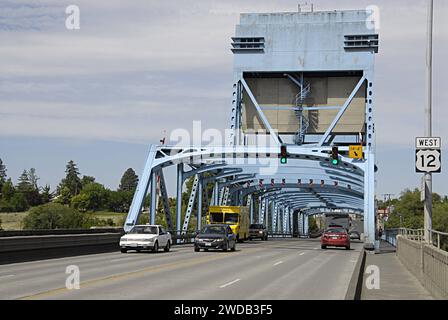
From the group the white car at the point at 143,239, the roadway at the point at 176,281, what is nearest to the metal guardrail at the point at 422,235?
the roadway at the point at 176,281

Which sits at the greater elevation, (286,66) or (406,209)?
(286,66)

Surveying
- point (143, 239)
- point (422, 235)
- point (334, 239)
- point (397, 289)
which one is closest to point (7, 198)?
point (334, 239)

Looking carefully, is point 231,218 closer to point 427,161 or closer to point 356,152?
point 356,152

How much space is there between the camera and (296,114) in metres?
59.7

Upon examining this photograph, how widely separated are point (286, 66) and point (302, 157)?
514 inches

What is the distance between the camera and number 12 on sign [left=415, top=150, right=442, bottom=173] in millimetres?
19672

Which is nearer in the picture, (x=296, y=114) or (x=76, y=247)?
(x=76, y=247)

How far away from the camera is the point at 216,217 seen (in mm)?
56781

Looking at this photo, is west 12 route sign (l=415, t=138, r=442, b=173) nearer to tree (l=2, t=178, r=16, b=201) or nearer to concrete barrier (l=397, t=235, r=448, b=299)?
concrete barrier (l=397, t=235, r=448, b=299)

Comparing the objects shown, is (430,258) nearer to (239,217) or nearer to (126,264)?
(126,264)

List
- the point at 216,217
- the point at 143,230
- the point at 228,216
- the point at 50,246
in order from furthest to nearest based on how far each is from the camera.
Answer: the point at 216,217 → the point at 228,216 → the point at 143,230 → the point at 50,246

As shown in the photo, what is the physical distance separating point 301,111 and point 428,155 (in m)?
39.4

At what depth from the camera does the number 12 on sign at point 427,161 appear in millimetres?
19672
